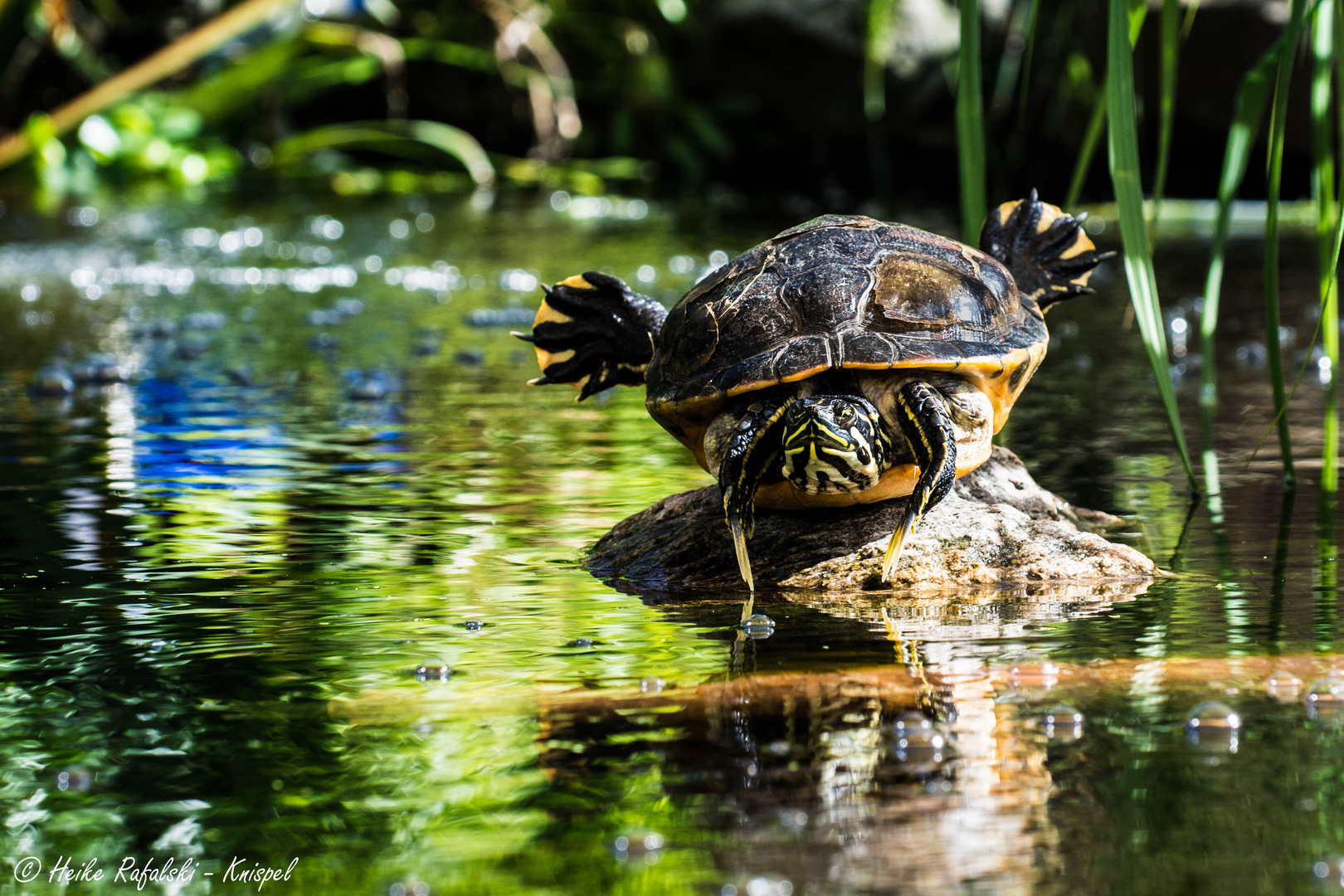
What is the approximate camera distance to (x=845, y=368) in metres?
2.15

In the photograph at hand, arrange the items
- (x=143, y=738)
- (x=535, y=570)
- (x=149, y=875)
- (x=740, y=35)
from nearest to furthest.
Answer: (x=149, y=875), (x=143, y=738), (x=535, y=570), (x=740, y=35)

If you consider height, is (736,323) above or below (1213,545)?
above

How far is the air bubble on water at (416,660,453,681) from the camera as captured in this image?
5.66ft

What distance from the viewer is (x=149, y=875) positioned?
1229 mm

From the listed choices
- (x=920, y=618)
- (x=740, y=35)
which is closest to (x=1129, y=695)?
(x=920, y=618)

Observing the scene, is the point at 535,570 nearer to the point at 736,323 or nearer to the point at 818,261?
the point at 736,323

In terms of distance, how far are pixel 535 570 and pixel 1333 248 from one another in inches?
48.8

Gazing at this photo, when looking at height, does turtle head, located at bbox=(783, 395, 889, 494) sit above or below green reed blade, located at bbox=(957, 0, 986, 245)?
below

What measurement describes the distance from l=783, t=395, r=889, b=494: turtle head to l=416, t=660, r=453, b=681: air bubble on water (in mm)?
592

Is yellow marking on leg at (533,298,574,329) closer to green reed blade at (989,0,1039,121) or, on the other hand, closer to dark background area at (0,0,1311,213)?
green reed blade at (989,0,1039,121)

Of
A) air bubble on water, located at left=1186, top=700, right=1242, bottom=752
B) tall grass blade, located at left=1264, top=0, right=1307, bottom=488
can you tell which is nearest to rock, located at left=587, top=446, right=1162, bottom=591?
tall grass blade, located at left=1264, top=0, right=1307, bottom=488

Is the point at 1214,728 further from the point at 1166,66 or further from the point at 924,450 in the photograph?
the point at 1166,66

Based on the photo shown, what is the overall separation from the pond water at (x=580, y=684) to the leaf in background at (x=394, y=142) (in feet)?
24.0

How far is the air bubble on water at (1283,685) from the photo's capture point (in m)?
1.59
